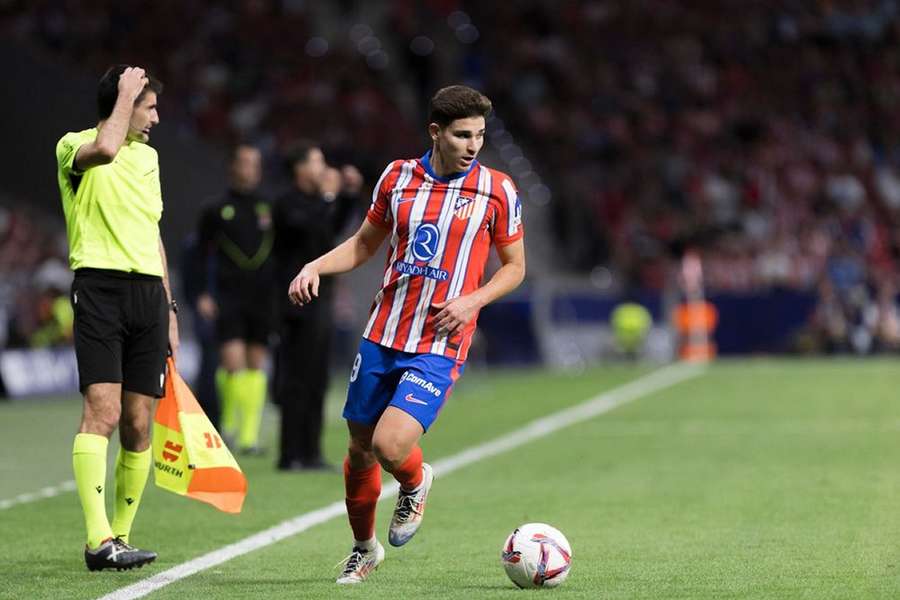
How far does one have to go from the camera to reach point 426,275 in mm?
7215

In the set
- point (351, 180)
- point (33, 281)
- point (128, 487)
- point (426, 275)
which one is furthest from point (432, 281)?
point (33, 281)

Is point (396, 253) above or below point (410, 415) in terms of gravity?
above

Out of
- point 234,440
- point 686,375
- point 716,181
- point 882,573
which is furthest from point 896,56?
point 882,573

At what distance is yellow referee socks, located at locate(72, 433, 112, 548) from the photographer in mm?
7613

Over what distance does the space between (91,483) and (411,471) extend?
1390mm

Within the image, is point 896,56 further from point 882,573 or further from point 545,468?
point 882,573

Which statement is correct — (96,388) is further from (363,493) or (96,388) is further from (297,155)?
(297,155)

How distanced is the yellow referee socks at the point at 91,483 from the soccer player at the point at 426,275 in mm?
1109

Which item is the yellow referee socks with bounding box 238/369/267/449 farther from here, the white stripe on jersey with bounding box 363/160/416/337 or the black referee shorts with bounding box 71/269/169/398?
the white stripe on jersey with bounding box 363/160/416/337

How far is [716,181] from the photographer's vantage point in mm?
31688

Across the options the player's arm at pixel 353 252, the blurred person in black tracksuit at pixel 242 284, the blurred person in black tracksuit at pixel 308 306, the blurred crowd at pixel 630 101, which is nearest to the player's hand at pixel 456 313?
the player's arm at pixel 353 252

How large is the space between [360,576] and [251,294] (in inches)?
263

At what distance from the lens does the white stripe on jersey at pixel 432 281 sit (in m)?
7.19

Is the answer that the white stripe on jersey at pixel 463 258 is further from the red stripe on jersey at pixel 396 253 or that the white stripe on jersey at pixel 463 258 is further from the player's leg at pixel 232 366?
the player's leg at pixel 232 366
